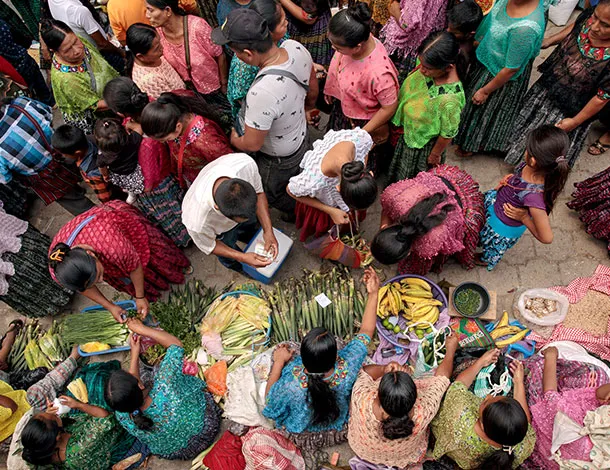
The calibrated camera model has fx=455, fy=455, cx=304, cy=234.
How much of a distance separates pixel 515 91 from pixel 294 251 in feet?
8.62

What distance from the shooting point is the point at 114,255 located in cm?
349

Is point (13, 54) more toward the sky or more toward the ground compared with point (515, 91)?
more toward the sky

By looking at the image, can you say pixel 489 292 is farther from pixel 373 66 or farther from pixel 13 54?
pixel 13 54

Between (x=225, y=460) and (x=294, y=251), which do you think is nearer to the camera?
(x=225, y=460)

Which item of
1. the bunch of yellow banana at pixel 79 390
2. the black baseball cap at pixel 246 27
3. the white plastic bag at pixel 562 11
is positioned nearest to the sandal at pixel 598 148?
the white plastic bag at pixel 562 11

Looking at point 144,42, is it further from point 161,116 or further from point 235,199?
point 235,199

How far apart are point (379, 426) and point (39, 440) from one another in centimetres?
223

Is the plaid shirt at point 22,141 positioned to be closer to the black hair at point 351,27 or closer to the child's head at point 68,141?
the child's head at point 68,141

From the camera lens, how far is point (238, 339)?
405 centimetres

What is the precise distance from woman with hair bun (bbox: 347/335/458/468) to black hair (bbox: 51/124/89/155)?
2953 millimetres

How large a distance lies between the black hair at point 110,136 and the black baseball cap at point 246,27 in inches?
44.3

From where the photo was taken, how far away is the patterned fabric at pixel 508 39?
364 cm

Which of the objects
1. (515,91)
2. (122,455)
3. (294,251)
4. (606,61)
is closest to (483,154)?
(515,91)

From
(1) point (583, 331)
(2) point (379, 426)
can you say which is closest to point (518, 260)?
(1) point (583, 331)
